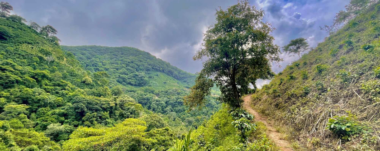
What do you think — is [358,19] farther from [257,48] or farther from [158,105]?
[158,105]

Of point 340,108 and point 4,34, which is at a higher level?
point 4,34

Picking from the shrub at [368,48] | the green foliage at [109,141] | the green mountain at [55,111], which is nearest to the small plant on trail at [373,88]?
the shrub at [368,48]

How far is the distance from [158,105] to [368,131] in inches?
2750

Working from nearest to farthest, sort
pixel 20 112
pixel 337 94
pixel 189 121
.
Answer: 1. pixel 337 94
2. pixel 20 112
3. pixel 189 121

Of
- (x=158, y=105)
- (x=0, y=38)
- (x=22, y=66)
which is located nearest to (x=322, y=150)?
(x=22, y=66)

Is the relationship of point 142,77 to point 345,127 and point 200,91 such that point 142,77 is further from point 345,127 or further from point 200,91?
point 345,127

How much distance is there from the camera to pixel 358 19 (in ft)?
44.2

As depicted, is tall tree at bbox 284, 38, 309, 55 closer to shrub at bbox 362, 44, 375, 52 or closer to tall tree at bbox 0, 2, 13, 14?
shrub at bbox 362, 44, 375, 52

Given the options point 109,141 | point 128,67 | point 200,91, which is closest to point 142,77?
point 128,67

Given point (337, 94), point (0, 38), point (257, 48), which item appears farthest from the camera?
point (0, 38)

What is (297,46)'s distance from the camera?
2150 cm

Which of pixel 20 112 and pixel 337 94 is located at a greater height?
pixel 337 94

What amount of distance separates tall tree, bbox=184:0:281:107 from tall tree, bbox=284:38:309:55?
17.6 meters

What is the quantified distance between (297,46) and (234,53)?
2014 cm
